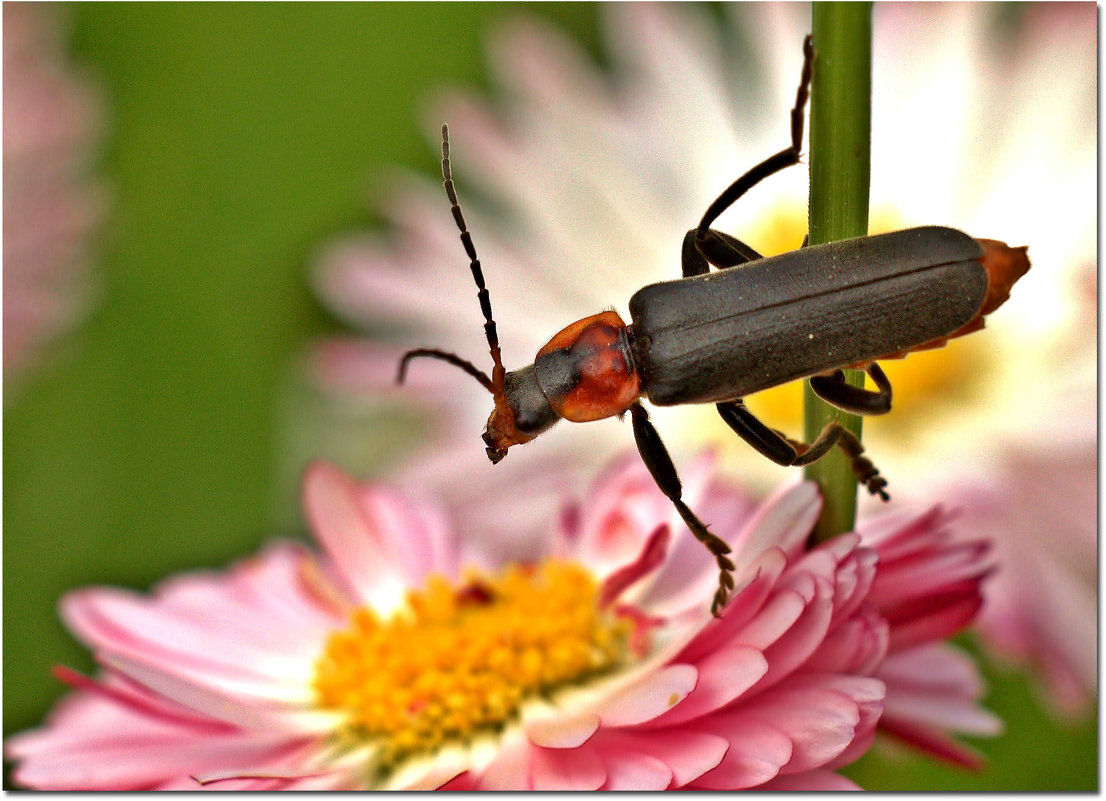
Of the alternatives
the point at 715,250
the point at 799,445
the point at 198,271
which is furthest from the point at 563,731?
the point at 198,271

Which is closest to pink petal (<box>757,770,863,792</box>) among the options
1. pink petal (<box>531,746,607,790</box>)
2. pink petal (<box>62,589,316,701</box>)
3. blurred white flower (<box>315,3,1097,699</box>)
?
pink petal (<box>531,746,607,790</box>)

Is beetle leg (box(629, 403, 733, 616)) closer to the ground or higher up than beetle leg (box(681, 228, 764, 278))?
closer to the ground

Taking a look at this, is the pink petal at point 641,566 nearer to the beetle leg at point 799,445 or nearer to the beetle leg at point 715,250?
the beetle leg at point 799,445

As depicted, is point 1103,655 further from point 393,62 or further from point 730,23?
point 393,62

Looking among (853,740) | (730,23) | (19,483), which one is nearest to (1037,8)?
(730,23)

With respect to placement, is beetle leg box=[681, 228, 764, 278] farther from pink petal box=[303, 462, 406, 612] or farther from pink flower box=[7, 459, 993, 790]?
pink petal box=[303, 462, 406, 612]

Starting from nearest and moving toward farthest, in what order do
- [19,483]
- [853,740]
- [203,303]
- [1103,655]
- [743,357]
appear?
[853,740] < [743,357] < [1103,655] < [19,483] < [203,303]
